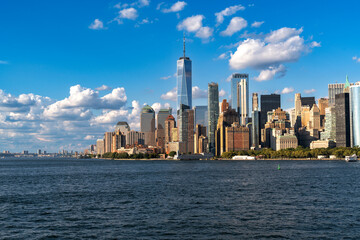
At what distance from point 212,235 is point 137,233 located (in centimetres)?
921

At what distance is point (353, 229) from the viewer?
1964 inches

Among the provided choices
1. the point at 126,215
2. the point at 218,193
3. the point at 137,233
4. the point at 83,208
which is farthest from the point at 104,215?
the point at 218,193

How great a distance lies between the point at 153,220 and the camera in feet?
186

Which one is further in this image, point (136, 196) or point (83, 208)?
point (136, 196)

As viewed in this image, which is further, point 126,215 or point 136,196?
point 136,196

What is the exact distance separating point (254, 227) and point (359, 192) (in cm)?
4525

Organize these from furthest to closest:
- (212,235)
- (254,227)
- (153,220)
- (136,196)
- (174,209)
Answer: (136,196)
(174,209)
(153,220)
(254,227)
(212,235)

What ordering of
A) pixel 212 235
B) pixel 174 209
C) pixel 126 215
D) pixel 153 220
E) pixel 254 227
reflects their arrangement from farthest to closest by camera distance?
1. pixel 174 209
2. pixel 126 215
3. pixel 153 220
4. pixel 254 227
5. pixel 212 235

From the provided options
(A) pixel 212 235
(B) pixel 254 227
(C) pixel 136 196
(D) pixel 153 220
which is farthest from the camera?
(C) pixel 136 196

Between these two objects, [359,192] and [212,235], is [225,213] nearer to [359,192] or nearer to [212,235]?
[212,235]

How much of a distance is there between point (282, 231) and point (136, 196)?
41185 mm

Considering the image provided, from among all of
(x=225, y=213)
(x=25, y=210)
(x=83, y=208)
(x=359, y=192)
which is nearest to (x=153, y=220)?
(x=225, y=213)

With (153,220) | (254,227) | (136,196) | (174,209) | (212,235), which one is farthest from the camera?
(136,196)

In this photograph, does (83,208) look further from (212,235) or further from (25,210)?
(212,235)
